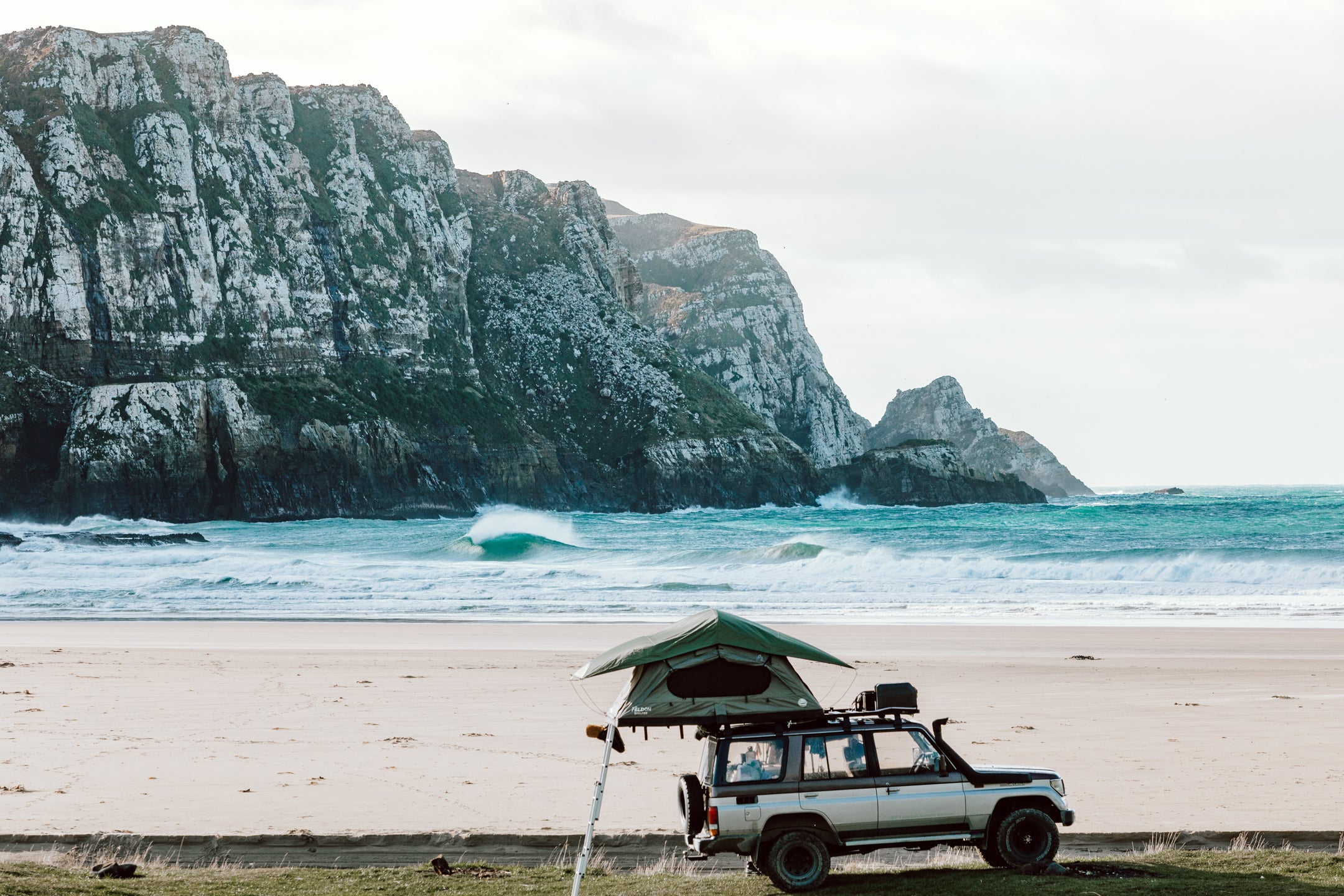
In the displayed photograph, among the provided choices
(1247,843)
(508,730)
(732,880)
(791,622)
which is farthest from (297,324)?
(1247,843)

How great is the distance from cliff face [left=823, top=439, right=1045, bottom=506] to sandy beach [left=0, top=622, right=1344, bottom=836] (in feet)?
353

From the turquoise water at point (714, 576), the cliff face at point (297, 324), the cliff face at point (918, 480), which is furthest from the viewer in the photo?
the cliff face at point (918, 480)

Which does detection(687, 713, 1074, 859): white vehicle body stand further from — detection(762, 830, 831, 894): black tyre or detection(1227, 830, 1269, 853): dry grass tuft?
detection(1227, 830, 1269, 853): dry grass tuft

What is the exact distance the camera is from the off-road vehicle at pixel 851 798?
7.96 m

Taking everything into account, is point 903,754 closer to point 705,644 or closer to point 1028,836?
point 1028,836

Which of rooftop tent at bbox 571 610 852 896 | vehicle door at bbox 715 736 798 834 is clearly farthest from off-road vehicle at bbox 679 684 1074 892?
rooftop tent at bbox 571 610 852 896

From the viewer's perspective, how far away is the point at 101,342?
91.9m

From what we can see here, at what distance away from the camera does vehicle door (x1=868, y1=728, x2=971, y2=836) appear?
8086 mm

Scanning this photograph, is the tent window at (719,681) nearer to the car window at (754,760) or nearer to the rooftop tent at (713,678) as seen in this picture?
the rooftop tent at (713,678)

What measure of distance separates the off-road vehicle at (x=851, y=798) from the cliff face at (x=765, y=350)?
151m

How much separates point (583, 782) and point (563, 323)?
12505cm

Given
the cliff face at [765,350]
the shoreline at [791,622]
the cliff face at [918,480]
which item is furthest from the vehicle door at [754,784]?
the cliff face at [765,350]

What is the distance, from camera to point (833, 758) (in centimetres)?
813

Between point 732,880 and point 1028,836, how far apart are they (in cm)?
219
